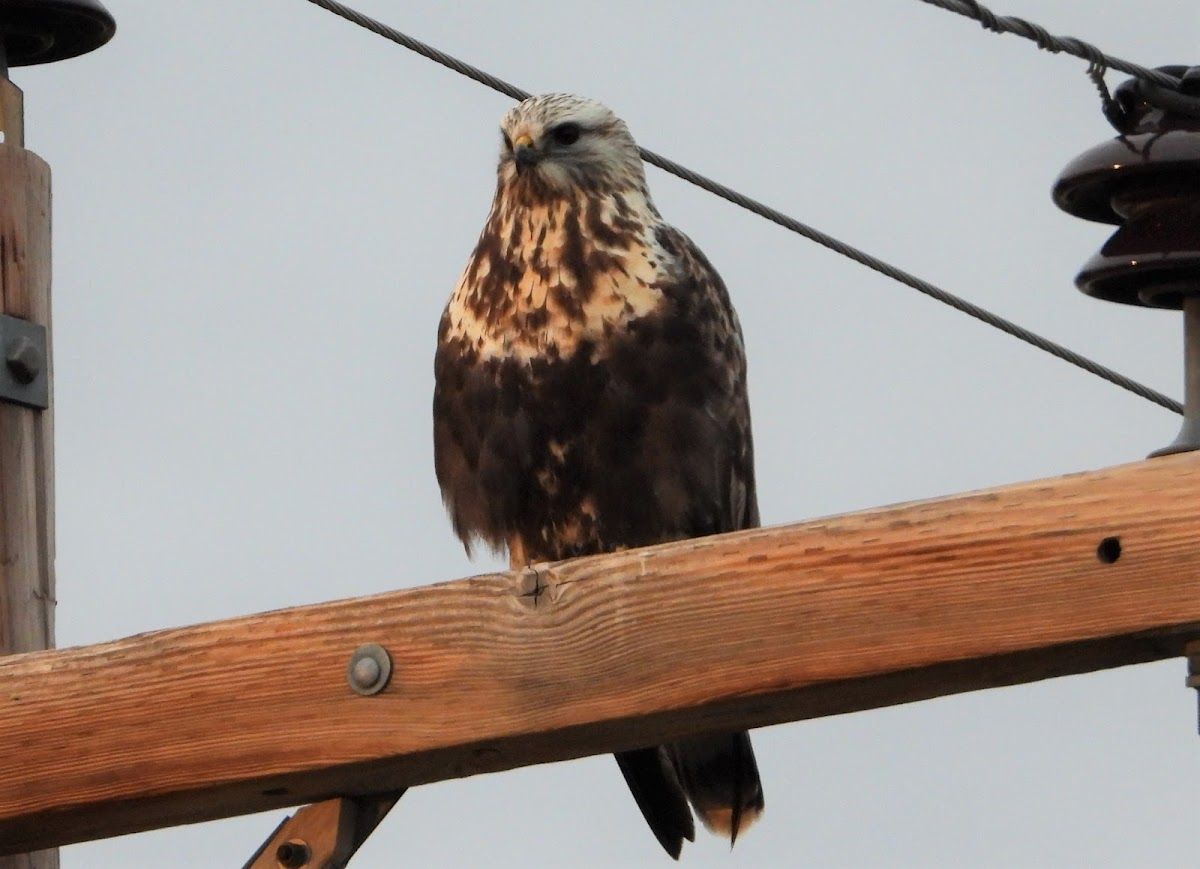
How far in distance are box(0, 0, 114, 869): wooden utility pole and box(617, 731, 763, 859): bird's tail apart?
41.4 inches

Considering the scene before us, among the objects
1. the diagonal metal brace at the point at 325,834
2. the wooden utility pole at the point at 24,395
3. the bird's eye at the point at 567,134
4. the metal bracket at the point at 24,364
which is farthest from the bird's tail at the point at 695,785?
the bird's eye at the point at 567,134

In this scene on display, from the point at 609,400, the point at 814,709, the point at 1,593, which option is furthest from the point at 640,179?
the point at 814,709

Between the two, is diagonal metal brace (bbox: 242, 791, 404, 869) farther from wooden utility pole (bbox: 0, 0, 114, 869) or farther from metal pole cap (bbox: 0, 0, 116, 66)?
metal pole cap (bbox: 0, 0, 116, 66)

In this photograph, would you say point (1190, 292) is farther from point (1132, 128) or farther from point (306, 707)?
point (306, 707)

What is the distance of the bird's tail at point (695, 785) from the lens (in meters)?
4.38

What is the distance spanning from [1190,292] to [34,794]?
1896 millimetres

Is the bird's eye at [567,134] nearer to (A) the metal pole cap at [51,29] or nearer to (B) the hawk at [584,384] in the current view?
(B) the hawk at [584,384]

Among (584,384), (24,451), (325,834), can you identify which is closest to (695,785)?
(584,384)

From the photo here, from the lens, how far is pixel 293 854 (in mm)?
3570

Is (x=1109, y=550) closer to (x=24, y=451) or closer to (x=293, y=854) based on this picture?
(x=293, y=854)

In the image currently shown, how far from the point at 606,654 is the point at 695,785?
1.33 m

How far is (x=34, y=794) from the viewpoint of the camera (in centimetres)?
361

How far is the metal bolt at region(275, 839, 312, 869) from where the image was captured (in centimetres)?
355

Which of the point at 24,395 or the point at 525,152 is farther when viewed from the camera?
the point at 525,152
